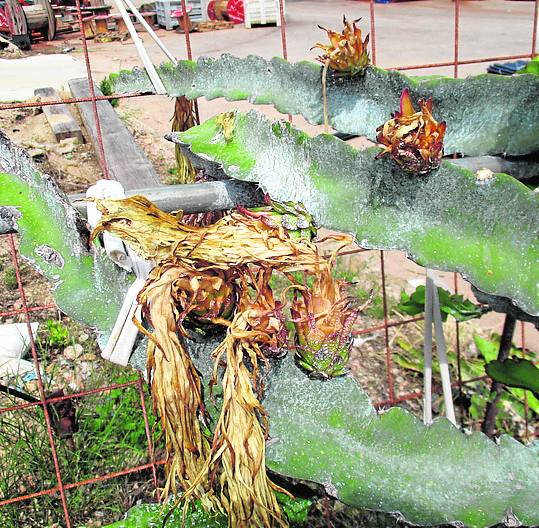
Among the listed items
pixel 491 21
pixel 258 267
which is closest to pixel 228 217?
pixel 258 267

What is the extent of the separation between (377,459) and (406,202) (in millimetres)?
241

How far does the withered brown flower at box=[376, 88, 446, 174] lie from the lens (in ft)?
2.03

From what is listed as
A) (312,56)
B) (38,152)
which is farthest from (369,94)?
(312,56)

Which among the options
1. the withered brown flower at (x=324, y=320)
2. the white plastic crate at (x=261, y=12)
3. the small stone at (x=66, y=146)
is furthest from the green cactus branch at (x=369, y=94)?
the white plastic crate at (x=261, y=12)

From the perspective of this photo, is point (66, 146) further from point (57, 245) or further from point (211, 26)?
point (211, 26)

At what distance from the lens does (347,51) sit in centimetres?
80

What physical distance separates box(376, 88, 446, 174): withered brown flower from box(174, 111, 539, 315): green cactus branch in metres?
0.02

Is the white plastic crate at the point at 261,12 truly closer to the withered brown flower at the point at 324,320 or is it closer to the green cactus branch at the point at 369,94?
the green cactus branch at the point at 369,94

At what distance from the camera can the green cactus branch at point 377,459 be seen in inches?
25.7

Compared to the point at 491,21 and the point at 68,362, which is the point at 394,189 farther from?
the point at 491,21

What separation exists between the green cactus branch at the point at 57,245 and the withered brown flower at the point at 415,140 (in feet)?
0.92

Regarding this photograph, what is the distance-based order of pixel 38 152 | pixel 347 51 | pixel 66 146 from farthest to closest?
pixel 66 146 < pixel 38 152 < pixel 347 51

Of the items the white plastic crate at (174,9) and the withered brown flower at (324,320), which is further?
the white plastic crate at (174,9)

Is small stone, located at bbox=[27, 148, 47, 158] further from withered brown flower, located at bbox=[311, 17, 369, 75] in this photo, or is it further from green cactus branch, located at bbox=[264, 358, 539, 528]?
green cactus branch, located at bbox=[264, 358, 539, 528]
